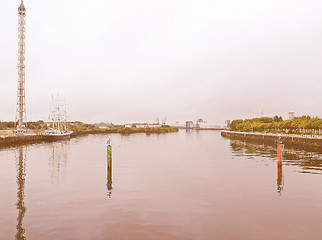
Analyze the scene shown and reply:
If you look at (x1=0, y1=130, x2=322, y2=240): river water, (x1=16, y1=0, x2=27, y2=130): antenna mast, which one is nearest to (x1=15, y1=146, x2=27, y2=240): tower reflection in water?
(x1=0, y1=130, x2=322, y2=240): river water

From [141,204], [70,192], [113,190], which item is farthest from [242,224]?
[70,192]

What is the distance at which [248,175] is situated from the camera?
1273 inches

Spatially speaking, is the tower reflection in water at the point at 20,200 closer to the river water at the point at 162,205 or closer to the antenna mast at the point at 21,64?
the river water at the point at 162,205

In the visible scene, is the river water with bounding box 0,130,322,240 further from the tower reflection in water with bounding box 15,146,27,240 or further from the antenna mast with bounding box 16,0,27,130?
the antenna mast with bounding box 16,0,27,130

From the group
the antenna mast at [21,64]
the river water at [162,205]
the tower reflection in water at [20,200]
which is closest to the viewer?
the tower reflection in water at [20,200]

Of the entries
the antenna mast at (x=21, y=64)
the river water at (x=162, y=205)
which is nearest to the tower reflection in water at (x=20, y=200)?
the river water at (x=162, y=205)

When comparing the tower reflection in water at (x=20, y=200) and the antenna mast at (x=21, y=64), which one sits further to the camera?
the antenna mast at (x=21, y=64)

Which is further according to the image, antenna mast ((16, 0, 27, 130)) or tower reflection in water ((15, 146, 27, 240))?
antenna mast ((16, 0, 27, 130))

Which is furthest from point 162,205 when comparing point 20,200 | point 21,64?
point 21,64

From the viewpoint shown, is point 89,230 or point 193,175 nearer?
point 89,230

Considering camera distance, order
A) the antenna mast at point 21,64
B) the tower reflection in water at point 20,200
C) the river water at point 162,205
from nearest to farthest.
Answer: the tower reflection in water at point 20,200
the river water at point 162,205
the antenna mast at point 21,64

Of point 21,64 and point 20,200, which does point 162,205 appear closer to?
point 20,200

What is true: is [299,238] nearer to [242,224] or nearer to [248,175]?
[242,224]

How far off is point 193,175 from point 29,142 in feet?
235
